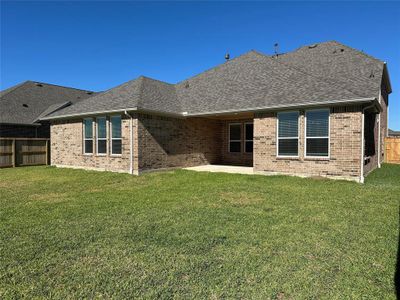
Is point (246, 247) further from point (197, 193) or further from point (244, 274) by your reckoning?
point (197, 193)

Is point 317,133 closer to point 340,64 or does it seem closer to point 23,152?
point 340,64

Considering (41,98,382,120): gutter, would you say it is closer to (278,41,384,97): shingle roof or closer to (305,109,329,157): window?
(305,109,329,157): window

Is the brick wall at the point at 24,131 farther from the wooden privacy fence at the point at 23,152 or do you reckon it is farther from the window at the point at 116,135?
the window at the point at 116,135

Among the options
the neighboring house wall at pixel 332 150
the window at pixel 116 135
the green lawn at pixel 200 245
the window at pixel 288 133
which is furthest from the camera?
the window at pixel 116 135

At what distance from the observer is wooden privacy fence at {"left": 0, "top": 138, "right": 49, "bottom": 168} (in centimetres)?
1588

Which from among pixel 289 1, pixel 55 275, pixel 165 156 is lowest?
pixel 55 275

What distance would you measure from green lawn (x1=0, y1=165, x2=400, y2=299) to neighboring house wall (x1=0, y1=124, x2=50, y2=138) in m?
12.6

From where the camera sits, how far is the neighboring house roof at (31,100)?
18.5 meters

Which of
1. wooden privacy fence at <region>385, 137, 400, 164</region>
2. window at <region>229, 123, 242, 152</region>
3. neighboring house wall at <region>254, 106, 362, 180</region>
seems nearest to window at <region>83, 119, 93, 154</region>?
window at <region>229, 123, 242, 152</region>

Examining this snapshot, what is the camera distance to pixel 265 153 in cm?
1144

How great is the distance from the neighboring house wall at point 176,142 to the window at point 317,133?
6.45m

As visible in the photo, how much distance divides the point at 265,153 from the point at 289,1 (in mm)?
6903

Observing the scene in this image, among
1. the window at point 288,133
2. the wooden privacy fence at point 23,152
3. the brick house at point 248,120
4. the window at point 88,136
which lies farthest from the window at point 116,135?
the wooden privacy fence at point 23,152

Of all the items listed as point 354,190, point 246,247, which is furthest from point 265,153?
point 246,247
